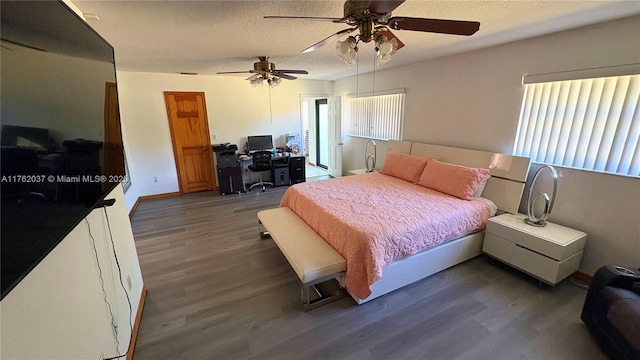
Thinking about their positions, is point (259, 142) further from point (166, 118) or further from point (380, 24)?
point (380, 24)

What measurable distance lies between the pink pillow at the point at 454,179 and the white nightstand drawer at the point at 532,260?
0.52 metres

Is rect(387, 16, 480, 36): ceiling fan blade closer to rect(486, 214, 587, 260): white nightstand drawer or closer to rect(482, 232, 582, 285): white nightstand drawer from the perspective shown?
rect(486, 214, 587, 260): white nightstand drawer

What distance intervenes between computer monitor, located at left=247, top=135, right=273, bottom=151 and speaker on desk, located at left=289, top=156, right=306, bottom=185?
63 centimetres

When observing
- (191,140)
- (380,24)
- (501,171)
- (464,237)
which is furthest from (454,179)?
(191,140)

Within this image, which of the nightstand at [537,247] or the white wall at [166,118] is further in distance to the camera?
the white wall at [166,118]

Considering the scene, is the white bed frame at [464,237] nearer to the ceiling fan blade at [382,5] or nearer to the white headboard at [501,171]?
the white headboard at [501,171]

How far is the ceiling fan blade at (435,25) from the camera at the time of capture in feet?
4.87

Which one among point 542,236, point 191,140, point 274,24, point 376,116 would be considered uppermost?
point 274,24

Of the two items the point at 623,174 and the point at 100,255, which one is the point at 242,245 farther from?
the point at 623,174

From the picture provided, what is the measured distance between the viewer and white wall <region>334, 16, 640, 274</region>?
7.06 feet

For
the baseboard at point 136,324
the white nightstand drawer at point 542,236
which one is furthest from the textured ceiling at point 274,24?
the baseboard at point 136,324

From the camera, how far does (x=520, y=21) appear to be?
83.7 inches

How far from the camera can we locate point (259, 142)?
5.66 meters

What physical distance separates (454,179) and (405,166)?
856 mm
